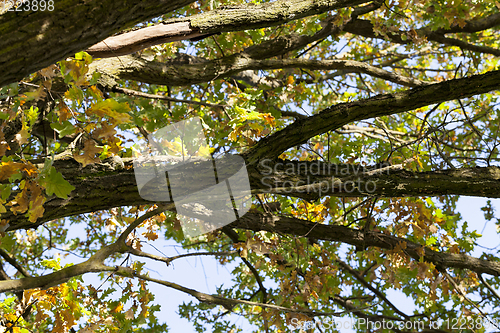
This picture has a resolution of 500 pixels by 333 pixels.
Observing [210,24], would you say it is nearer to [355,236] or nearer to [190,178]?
[190,178]

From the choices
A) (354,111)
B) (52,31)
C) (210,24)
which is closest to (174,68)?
(210,24)

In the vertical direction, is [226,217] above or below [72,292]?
above

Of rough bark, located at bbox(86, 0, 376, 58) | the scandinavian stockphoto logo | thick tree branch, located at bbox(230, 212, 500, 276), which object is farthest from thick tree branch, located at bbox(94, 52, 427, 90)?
thick tree branch, located at bbox(230, 212, 500, 276)

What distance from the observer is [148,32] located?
2650 mm

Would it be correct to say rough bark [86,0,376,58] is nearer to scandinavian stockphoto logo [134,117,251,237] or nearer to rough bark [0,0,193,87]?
scandinavian stockphoto logo [134,117,251,237]

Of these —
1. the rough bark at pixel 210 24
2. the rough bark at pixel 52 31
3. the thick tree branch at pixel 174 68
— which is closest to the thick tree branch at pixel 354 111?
the rough bark at pixel 210 24

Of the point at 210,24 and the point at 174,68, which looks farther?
the point at 174,68

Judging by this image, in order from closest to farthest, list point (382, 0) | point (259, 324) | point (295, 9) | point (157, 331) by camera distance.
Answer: point (295, 9) → point (382, 0) → point (157, 331) → point (259, 324)

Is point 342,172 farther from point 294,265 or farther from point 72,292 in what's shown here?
point 72,292

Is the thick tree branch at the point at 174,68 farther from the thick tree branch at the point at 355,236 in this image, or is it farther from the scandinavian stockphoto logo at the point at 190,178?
the thick tree branch at the point at 355,236

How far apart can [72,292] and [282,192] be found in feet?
5.71

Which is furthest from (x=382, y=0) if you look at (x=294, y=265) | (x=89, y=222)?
(x=89, y=222)

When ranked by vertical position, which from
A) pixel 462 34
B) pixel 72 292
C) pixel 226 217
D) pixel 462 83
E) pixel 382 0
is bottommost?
pixel 72 292

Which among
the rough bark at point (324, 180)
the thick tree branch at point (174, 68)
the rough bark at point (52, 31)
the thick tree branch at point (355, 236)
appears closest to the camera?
the rough bark at point (52, 31)
